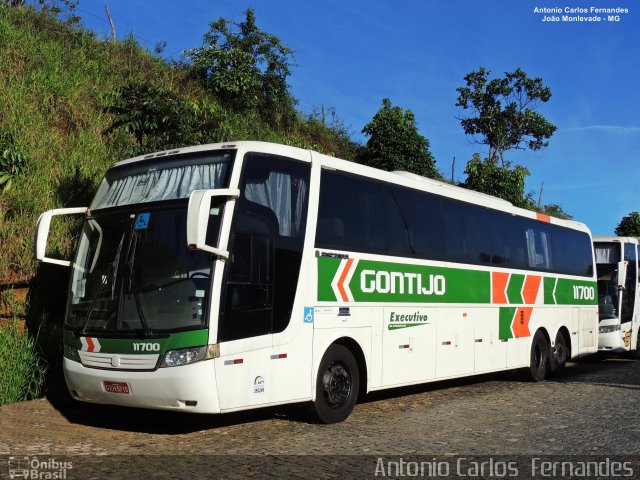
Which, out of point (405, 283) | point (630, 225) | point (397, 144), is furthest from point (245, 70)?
point (630, 225)

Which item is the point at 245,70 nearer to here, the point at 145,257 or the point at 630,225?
the point at 145,257

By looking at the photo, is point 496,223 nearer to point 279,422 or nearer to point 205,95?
point 279,422

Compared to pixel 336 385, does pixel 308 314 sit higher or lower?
higher

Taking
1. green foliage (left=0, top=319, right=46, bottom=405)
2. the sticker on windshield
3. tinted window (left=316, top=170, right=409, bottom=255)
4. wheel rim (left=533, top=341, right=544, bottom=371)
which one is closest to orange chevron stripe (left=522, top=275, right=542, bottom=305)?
wheel rim (left=533, top=341, right=544, bottom=371)

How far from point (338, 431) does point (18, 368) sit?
4.62 meters

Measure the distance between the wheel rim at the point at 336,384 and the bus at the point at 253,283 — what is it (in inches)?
0.7

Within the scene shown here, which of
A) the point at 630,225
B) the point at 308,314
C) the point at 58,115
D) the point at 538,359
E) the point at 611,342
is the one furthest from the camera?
the point at 630,225

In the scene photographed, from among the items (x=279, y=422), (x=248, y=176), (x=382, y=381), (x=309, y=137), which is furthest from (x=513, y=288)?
(x=309, y=137)

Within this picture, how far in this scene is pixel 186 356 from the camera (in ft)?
23.1

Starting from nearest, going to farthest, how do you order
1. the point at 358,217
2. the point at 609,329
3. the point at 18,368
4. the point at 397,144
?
the point at 358,217
the point at 18,368
the point at 609,329
the point at 397,144

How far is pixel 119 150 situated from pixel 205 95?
26.7ft

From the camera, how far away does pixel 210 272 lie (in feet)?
23.5

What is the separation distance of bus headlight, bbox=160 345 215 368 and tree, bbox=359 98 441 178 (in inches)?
812

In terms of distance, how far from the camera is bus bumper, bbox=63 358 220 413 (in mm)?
6977
